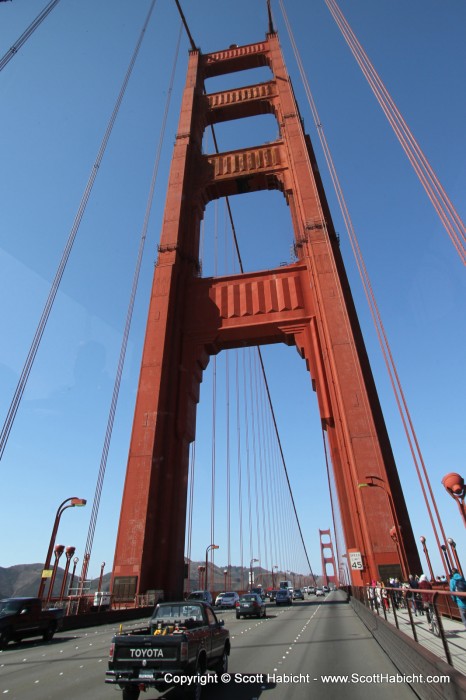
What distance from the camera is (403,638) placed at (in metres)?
6.21

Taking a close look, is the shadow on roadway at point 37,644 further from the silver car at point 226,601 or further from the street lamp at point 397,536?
the silver car at point 226,601

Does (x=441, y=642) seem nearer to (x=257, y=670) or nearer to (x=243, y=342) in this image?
(x=257, y=670)

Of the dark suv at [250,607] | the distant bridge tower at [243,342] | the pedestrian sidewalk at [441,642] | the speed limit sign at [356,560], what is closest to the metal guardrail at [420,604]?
the pedestrian sidewalk at [441,642]

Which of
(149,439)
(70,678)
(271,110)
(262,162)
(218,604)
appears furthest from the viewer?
(271,110)

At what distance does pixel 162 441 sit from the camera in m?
19.2

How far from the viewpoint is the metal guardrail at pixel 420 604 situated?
4612 millimetres

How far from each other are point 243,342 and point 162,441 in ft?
25.6

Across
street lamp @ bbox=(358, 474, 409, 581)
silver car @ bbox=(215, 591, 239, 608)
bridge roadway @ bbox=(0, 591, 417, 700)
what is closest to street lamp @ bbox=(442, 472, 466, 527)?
bridge roadway @ bbox=(0, 591, 417, 700)

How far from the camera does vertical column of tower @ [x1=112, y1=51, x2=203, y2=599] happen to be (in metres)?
16.7

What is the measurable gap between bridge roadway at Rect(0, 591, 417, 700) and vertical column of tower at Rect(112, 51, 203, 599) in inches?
214

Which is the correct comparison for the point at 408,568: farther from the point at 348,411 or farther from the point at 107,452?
the point at 107,452

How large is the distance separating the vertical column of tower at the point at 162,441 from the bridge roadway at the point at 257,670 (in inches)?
214

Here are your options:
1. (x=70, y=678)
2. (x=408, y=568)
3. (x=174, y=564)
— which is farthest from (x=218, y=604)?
(x=70, y=678)

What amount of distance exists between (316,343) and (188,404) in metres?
7.52
